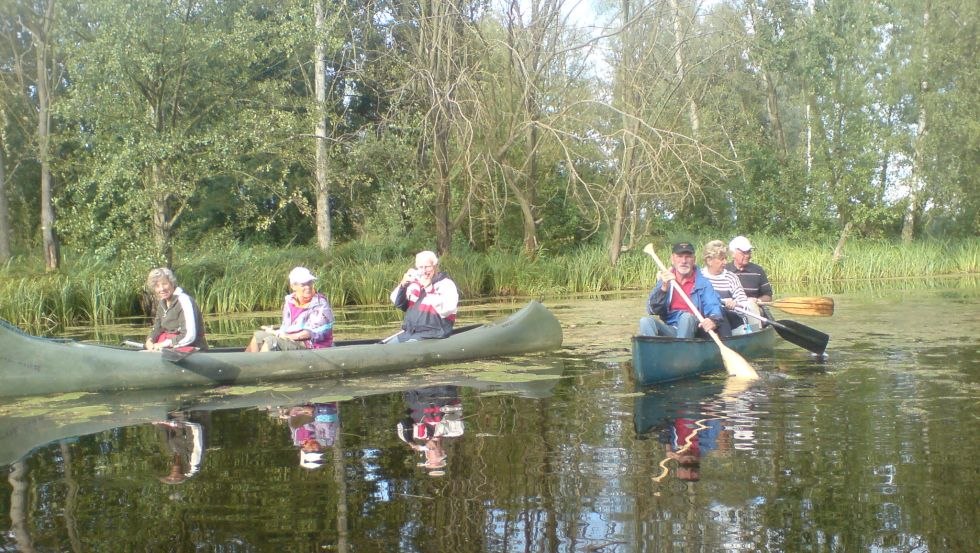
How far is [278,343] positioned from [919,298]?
8563 mm

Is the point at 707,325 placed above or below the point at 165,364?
above

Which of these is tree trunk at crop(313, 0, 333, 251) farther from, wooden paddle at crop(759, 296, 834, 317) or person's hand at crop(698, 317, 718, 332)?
person's hand at crop(698, 317, 718, 332)

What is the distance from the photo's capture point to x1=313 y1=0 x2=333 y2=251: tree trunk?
15.6 m

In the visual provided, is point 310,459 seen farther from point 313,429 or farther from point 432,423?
point 432,423

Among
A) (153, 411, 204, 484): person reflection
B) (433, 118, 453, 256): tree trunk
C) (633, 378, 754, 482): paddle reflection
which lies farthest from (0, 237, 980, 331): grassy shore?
(633, 378, 754, 482): paddle reflection

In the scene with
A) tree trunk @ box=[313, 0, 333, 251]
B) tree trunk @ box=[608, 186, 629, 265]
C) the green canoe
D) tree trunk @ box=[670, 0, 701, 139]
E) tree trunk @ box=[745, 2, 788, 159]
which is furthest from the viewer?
tree trunk @ box=[745, 2, 788, 159]

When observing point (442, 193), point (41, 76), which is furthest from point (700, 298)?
point (41, 76)

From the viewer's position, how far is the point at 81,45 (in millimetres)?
13789

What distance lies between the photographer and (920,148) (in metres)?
22.4

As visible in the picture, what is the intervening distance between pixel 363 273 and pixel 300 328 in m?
7.93

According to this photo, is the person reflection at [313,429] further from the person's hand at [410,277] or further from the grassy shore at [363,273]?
the grassy shore at [363,273]

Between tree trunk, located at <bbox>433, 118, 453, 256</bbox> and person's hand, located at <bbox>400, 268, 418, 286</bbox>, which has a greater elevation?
tree trunk, located at <bbox>433, 118, 453, 256</bbox>

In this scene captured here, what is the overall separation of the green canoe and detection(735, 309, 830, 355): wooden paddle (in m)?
2.59

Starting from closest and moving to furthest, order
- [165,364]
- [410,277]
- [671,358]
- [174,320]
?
[671,358], [165,364], [174,320], [410,277]
